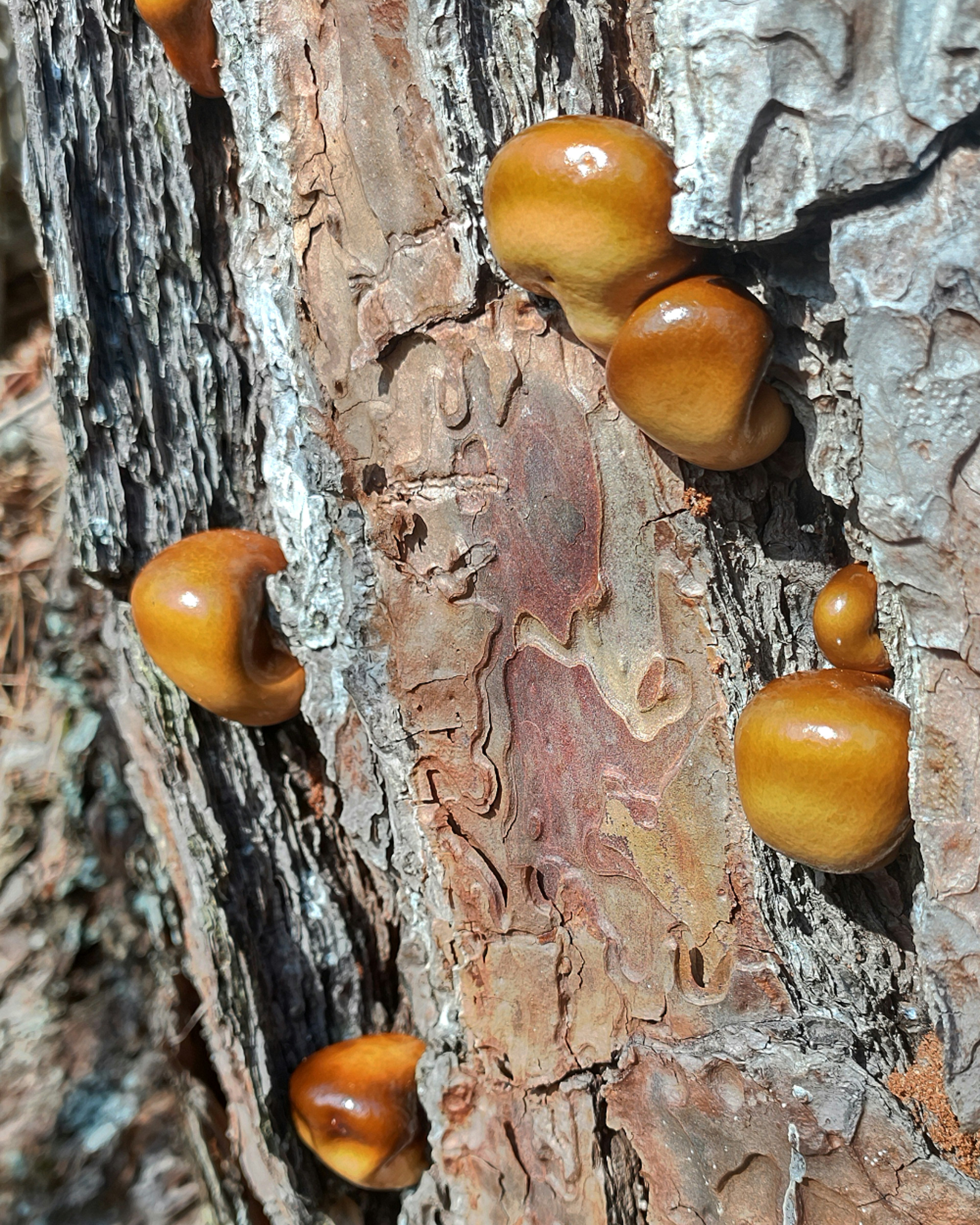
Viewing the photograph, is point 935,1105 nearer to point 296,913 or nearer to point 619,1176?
point 619,1176

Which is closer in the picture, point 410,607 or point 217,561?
point 410,607

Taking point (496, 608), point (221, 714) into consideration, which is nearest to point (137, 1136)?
point (221, 714)

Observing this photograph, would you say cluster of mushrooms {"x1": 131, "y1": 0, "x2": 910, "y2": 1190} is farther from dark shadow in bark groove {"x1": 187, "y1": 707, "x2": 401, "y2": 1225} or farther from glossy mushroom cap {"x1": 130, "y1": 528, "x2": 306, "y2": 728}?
dark shadow in bark groove {"x1": 187, "y1": 707, "x2": 401, "y2": 1225}

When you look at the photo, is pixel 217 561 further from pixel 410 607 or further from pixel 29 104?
pixel 29 104

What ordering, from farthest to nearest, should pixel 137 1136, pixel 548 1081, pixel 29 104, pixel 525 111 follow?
→ pixel 137 1136 < pixel 29 104 < pixel 548 1081 < pixel 525 111

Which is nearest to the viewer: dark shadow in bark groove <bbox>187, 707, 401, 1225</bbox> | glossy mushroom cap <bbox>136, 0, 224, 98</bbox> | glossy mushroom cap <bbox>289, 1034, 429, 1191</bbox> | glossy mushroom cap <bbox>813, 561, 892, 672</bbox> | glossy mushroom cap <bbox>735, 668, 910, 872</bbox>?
glossy mushroom cap <bbox>735, 668, 910, 872</bbox>

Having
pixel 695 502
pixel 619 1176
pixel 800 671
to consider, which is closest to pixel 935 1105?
pixel 619 1176

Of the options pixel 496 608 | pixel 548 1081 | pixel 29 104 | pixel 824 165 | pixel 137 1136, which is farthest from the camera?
pixel 137 1136

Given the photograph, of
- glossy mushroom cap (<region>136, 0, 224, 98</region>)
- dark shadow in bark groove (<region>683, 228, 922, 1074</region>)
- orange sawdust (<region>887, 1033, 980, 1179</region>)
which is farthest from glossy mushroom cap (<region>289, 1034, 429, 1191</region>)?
glossy mushroom cap (<region>136, 0, 224, 98</region>)
